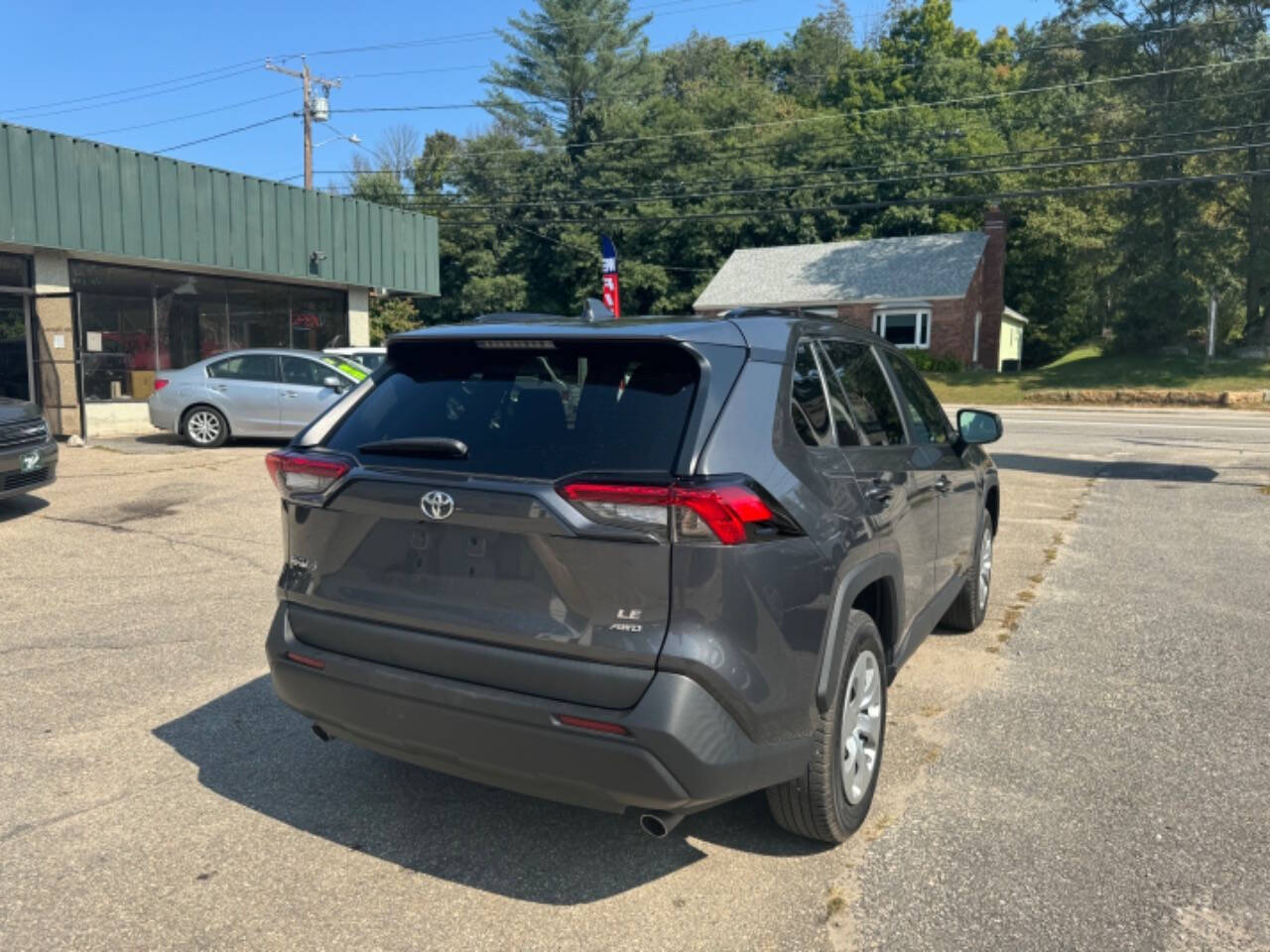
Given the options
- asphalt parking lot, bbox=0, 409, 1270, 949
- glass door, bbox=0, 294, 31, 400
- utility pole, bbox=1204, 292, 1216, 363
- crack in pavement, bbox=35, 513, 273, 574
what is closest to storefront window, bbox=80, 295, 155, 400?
glass door, bbox=0, 294, 31, 400

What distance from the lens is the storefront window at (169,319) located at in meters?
16.8

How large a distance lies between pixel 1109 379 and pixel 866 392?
32510mm

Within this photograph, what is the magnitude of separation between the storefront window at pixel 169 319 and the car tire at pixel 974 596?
15.2 meters

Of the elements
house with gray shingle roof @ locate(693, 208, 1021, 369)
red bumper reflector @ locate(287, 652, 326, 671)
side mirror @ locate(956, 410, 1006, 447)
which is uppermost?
house with gray shingle roof @ locate(693, 208, 1021, 369)

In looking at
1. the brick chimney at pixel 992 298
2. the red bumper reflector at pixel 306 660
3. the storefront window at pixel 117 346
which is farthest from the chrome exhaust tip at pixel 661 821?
the brick chimney at pixel 992 298

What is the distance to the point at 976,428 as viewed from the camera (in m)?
5.21

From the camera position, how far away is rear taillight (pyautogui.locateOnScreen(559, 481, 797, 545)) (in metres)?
2.63

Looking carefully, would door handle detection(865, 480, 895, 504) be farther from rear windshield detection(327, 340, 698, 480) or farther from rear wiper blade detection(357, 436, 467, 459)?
rear wiper blade detection(357, 436, 467, 459)

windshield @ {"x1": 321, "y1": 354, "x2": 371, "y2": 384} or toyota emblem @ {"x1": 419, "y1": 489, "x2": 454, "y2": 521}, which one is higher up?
windshield @ {"x1": 321, "y1": 354, "x2": 371, "y2": 384}

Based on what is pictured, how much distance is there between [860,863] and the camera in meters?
3.16

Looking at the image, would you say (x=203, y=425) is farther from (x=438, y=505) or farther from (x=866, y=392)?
(x=438, y=505)

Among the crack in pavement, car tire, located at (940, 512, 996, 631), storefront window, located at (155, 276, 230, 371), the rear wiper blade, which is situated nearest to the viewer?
the rear wiper blade

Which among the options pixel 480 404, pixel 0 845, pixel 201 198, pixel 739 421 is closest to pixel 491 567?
pixel 480 404

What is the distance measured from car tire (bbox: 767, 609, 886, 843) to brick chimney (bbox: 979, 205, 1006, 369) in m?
40.2
